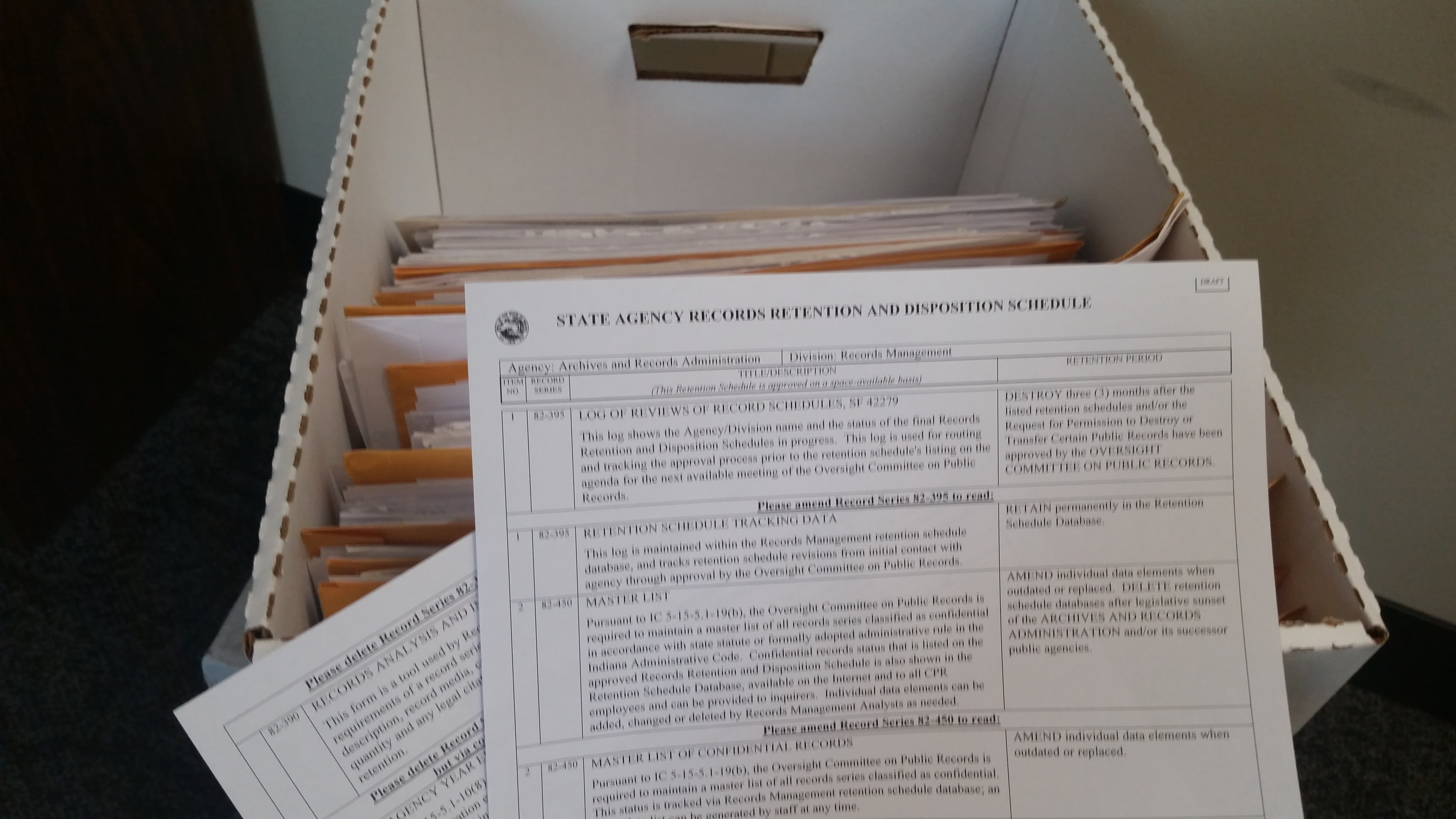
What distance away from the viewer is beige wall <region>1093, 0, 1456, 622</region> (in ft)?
2.07

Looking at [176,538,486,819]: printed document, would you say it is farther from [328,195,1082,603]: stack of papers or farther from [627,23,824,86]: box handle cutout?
[627,23,824,86]: box handle cutout

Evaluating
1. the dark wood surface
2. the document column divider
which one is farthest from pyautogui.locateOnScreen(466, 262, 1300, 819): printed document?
the dark wood surface

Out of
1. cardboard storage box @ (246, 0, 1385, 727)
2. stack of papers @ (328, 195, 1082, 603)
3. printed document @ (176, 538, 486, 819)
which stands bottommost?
printed document @ (176, 538, 486, 819)

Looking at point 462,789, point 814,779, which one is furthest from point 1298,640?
point 462,789

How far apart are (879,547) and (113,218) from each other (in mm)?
944

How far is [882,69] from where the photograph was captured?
2.39 ft

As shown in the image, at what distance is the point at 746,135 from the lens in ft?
2.51

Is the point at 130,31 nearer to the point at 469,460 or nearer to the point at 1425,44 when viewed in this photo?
the point at 469,460

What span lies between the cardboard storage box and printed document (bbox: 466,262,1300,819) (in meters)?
0.06

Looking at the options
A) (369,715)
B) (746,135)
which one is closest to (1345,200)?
(746,135)

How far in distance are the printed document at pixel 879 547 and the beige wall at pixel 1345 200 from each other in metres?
0.39

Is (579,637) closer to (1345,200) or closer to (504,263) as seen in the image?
(504,263)

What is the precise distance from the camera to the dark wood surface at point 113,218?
2.71 feet

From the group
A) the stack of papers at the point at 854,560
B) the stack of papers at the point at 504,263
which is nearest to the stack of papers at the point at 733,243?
the stack of papers at the point at 504,263
